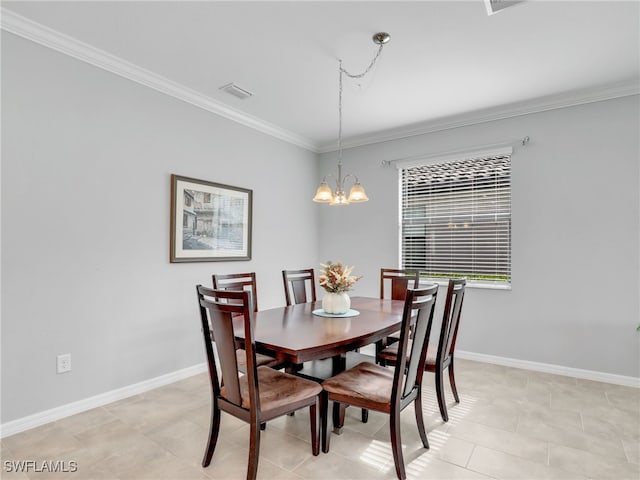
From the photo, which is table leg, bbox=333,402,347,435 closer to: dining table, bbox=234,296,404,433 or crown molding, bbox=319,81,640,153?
dining table, bbox=234,296,404,433

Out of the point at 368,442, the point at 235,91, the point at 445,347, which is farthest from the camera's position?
the point at 235,91

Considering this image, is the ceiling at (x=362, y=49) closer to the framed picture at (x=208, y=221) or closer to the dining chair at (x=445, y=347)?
the framed picture at (x=208, y=221)

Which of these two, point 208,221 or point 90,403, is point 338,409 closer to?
point 90,403

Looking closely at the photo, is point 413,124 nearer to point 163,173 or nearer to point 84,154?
→ point 163,173

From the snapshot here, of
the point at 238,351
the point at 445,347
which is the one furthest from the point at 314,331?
the point at 445,347

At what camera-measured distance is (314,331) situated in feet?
7.07

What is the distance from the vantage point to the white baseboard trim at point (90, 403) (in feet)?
7.69

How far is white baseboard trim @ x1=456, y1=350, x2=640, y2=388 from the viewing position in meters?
3.23

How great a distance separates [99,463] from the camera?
2.03 metres

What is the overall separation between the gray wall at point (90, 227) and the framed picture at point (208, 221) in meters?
0.09

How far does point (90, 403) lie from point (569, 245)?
4.30 m

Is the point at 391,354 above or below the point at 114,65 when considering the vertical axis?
below

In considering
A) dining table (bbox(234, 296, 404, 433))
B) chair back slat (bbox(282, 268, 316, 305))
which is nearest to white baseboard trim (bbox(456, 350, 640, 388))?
dining table (bbox(234, 296, 404, 433))

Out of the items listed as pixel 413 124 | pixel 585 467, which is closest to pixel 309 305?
pixel 585 467
